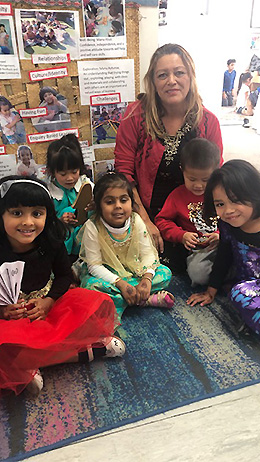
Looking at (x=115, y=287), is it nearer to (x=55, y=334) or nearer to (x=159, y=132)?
(x=55, y=334)

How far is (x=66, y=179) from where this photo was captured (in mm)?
1850

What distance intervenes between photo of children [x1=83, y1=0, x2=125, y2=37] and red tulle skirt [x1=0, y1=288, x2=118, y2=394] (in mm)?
1364

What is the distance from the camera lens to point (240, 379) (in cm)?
122

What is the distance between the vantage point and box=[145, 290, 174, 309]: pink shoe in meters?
1.56

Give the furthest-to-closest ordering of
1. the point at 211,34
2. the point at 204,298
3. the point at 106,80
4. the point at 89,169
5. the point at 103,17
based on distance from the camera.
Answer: the point at 211,34 → the point at 89,169 → the point at 106,80 → the point at 103,17 → the point at 204,298

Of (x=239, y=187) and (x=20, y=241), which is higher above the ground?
(x=239, y=187)

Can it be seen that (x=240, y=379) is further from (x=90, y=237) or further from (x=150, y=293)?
(x=90, y=237)

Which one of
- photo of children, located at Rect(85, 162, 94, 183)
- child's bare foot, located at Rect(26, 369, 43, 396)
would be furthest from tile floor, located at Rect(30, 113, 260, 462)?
photo of children, located at Rect(85, 162, 94, 183)

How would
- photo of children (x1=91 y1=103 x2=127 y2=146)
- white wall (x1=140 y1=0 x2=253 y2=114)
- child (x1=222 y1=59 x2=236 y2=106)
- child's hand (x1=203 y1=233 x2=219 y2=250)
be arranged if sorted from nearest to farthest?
child's hand (x1=203 y1=233 x2=219 y2=250) < photo of children (x1=91 y1=103 x2=127 y2=146) < white wall (x1=140 y1=0 x2=253 y2=114) < child (x1=222 y1=59 x2=236 y2=106)

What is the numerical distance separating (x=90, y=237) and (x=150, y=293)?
1.12ft

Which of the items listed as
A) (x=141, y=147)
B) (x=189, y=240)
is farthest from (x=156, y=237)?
(x=141, y=147)

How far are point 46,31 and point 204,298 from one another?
57.6 inches

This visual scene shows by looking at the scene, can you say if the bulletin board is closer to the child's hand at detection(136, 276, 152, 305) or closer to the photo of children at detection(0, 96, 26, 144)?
the photo of children at detection(0, 96, 26, 144)

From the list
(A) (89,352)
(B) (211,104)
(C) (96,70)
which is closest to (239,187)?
(A) (89,352)
